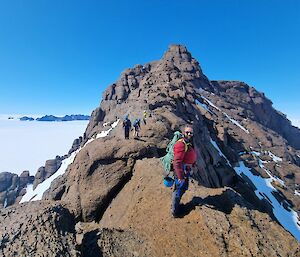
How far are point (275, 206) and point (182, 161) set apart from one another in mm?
54047

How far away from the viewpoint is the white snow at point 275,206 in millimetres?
48316

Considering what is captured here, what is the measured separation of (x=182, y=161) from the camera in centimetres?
941

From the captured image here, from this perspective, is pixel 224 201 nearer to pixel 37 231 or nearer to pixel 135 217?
pixel 135 217

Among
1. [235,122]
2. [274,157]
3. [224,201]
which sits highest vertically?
[235,122]

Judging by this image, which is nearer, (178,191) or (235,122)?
(178,191)

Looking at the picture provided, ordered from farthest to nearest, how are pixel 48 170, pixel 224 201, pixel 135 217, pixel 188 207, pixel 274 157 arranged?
pixel 48 170
pixel 274 157
pixel 135 217
pixel 224 201
pixel 188 207

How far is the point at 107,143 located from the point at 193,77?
129m

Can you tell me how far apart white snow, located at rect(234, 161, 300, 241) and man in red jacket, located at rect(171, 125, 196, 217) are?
44269 millimetres

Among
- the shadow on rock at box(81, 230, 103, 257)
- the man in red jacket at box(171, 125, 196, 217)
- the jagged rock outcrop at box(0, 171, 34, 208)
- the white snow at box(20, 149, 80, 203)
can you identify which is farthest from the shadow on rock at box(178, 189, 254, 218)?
the jagged rock outcrop at box(0, 171, 34, 208)

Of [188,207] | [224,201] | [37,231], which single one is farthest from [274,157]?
[37,231]

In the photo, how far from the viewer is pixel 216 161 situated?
40.4 m

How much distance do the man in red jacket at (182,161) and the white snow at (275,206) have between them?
145ft

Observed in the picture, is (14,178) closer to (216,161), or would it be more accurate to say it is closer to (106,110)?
(106,110)

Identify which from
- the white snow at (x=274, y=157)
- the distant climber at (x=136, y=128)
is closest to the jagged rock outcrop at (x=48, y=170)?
the white snow at (x=274, y=157)
